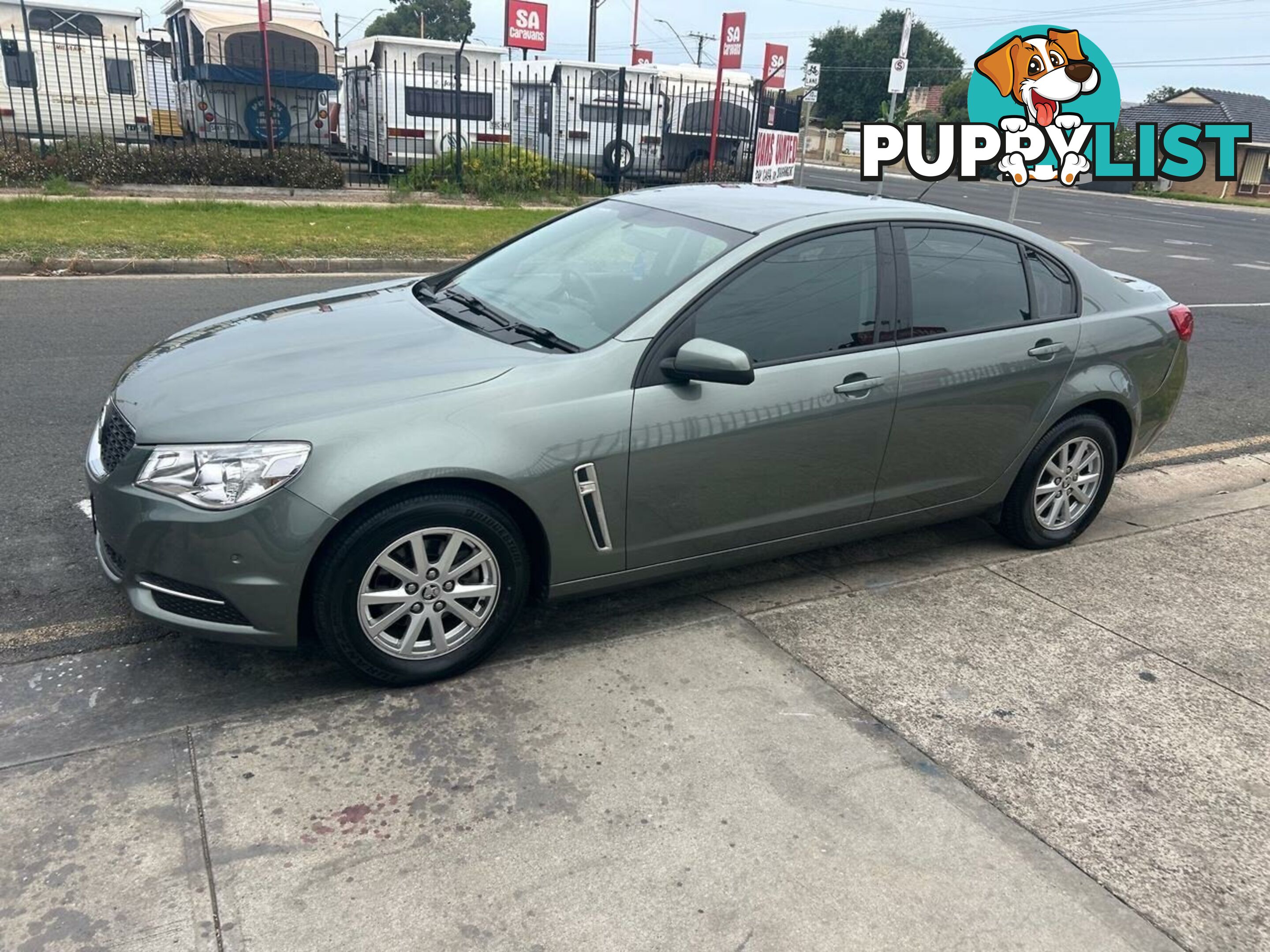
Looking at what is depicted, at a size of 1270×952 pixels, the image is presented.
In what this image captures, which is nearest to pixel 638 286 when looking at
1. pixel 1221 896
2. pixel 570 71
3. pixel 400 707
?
pixel 400 707

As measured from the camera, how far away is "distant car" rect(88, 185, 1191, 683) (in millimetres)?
3107

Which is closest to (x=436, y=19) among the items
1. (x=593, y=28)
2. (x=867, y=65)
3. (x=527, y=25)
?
(x=867, y=65)

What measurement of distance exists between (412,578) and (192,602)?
641mm

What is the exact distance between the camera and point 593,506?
3484mm

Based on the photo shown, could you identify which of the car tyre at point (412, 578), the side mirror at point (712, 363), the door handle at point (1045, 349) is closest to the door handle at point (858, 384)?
the side mirror at point (712, 363)

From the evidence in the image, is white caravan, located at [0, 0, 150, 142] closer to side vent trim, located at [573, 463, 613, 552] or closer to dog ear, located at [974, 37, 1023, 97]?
dog ear, located at [974, 37, 1023, 97]

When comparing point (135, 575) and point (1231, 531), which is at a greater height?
point (135, 575)

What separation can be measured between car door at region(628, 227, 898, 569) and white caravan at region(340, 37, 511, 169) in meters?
16.1

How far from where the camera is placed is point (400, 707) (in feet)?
10.8

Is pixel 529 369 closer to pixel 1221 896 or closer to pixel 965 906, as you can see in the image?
pixel 965 906

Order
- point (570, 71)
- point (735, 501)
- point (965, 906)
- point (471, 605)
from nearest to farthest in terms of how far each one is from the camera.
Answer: point (965, 906) → point (471, 605) → point (735, 501) → point (570, 71)

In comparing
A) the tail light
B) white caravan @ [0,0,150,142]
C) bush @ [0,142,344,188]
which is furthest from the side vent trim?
white caravan @ [0,0,150,142]

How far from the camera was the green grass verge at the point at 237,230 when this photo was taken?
1059cm

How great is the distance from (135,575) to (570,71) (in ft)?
64.7
